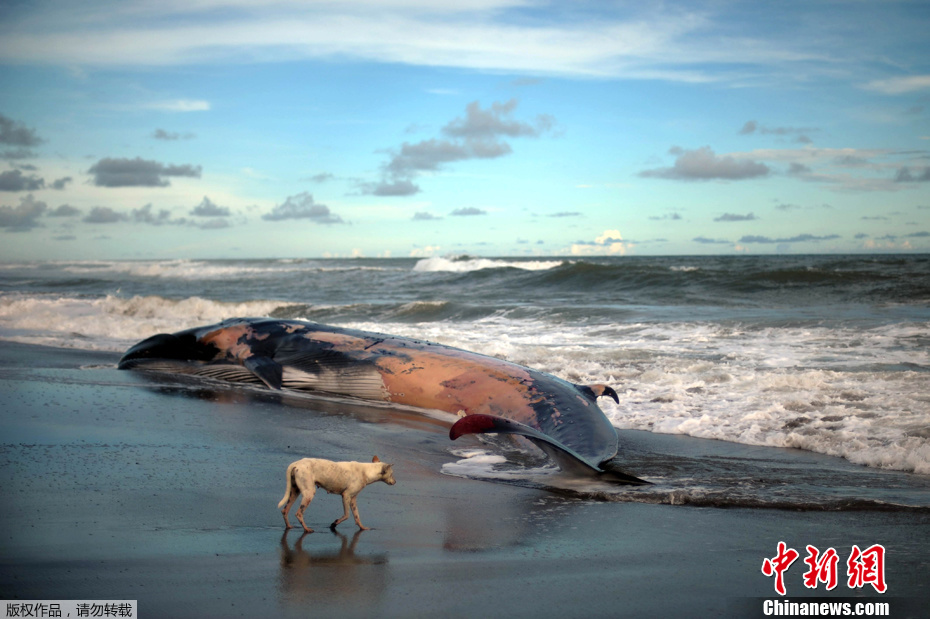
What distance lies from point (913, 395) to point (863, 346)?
4.22 meters

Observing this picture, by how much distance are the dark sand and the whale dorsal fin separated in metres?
2.34

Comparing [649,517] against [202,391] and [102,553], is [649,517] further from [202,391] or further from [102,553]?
[202,391]

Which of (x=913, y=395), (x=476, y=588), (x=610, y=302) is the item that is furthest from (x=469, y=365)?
(x=610, y=302)

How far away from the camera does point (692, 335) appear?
41.4 ft

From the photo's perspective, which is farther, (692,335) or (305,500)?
(692,335)

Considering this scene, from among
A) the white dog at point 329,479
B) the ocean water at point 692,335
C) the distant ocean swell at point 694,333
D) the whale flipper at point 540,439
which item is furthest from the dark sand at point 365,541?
the distant ocean swell at point 694,333

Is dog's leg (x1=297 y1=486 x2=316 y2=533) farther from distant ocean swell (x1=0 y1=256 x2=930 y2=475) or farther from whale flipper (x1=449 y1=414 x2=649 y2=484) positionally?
distant ocean swell (x1=0 y1=256 x2=930 y2=475)

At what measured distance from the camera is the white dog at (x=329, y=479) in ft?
10.2

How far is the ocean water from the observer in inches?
249

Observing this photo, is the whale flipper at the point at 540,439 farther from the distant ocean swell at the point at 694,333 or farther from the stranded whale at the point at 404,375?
the distant ocean swell at the point at 694,333

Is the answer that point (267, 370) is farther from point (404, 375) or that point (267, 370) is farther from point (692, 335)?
point (692, 335)

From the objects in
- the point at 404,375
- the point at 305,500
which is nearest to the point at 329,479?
the point at 305,500

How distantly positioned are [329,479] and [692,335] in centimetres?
1066

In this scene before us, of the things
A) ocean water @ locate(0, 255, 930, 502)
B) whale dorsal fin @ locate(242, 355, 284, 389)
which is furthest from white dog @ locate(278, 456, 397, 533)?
whale dorsal fin @ locate(242, 355, 284, 389)
